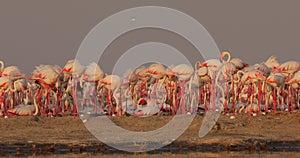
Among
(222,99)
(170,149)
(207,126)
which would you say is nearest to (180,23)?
(222,99)

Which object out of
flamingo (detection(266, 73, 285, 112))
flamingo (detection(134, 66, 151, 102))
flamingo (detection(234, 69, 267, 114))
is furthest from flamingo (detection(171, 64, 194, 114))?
flamingo (detection(266, 73, 285, 112))

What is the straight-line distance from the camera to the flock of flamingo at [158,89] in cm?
3534

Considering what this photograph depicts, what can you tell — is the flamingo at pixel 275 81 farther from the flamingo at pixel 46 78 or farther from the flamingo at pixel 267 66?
the flamingo at pixel 46 78

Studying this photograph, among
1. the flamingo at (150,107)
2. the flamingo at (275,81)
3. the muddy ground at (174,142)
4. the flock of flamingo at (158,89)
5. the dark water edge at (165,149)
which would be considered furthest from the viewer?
the flamingo at (275,81)

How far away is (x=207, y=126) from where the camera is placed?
2850cm

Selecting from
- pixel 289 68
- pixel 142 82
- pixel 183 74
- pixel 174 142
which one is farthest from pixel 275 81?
pixel 174 142

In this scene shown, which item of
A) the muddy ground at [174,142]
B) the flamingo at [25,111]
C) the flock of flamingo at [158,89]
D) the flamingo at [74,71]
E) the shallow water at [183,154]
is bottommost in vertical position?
the shallow water at [183,154]

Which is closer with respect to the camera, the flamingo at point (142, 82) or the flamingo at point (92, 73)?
the flamingo at point (92, 73)

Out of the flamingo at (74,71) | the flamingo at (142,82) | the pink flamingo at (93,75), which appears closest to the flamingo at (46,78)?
the flamingo at (74,71)

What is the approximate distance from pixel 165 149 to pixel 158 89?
1583cm

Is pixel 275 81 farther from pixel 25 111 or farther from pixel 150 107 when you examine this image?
pixel 25 111

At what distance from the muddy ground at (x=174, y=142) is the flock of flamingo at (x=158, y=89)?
2.24 meters

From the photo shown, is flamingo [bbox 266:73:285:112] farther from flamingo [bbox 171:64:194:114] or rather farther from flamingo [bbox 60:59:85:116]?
flamingo [bbox 60:59:85:116]

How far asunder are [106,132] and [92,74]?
380 inches
